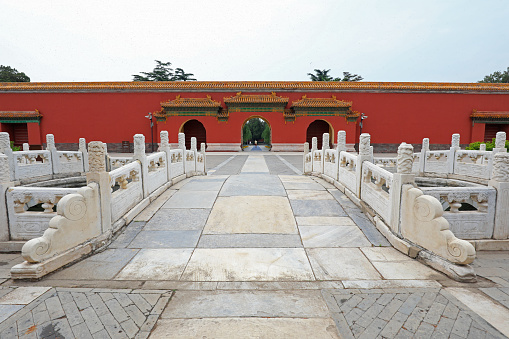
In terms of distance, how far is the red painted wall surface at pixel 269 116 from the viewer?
64.9ft

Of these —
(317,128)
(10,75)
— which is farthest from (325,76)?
(10,75)

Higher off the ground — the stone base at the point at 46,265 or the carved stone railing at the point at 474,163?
the carved stone railing at the point at 474,163

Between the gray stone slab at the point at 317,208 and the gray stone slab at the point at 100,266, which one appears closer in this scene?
the gray stone slab at the point at 100,266

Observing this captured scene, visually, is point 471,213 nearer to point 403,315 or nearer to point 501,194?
point 501,194

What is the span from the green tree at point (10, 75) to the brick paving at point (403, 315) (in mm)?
44726

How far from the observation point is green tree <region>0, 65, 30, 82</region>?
3234 cm

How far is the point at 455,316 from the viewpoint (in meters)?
2.20

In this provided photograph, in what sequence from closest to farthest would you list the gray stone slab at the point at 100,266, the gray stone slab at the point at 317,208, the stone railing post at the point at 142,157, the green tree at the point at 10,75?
1. the gray stone slab at the point at 100,266
2. the gray stone slab at the point at 317,208
3. the stone railing post at the point at 142,157
4. the green tree at the point at 10,75

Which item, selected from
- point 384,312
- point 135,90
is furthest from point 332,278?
point 135,90

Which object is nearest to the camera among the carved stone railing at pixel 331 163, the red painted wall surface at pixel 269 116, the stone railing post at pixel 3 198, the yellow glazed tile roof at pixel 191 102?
the stone railing post at pixel 3 198

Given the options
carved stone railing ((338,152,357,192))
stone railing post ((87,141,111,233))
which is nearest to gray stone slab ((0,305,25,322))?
stone railing post ((87,141,111,233))

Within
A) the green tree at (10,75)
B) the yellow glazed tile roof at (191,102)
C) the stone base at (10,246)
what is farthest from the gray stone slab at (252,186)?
the green tree at (10,75)

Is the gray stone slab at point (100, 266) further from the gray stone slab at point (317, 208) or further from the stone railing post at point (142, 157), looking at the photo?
the gray stone slab at point (317, 208)

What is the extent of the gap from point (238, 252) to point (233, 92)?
18.6 m
